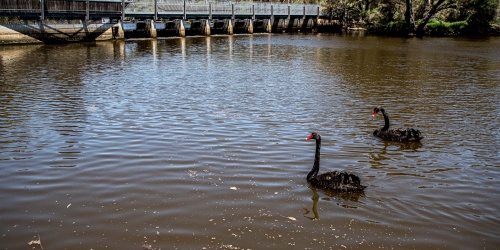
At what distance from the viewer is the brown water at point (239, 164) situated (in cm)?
619

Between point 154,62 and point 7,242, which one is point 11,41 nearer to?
point 154,62

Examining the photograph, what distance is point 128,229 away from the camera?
20.3 feet

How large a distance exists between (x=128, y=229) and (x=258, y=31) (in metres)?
58.1

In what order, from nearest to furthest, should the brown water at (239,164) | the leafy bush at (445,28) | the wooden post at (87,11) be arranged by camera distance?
the brown water at (239,164) < the wooden post at (87,11) < the leafy bush at (445,28)

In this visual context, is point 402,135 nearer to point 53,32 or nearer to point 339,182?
point 339,182

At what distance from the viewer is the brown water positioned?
619 centimetres

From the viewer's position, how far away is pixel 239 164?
28.9 ft

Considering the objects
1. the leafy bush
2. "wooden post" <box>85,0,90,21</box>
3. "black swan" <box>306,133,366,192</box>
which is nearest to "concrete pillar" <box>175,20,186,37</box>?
"wooden post" <box>85,0,90,21</box>

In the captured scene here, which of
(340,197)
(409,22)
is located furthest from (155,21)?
(340,197)

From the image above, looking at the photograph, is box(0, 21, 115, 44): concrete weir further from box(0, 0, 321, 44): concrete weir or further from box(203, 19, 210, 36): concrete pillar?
box(203, 19, 210, 36): concrete pillar

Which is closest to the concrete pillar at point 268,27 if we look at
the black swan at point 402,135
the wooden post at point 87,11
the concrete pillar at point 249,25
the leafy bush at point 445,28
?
the concrete pillar at point 249,25

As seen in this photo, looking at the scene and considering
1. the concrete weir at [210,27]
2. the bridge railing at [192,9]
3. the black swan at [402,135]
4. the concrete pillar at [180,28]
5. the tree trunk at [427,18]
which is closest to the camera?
the black swan at [402,135]

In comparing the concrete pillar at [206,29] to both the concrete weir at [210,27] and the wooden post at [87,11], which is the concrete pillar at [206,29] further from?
the wooden post at [87,11]

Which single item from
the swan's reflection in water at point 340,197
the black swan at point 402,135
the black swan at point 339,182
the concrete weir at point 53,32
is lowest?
the swan's reflection in water at point 340,197
